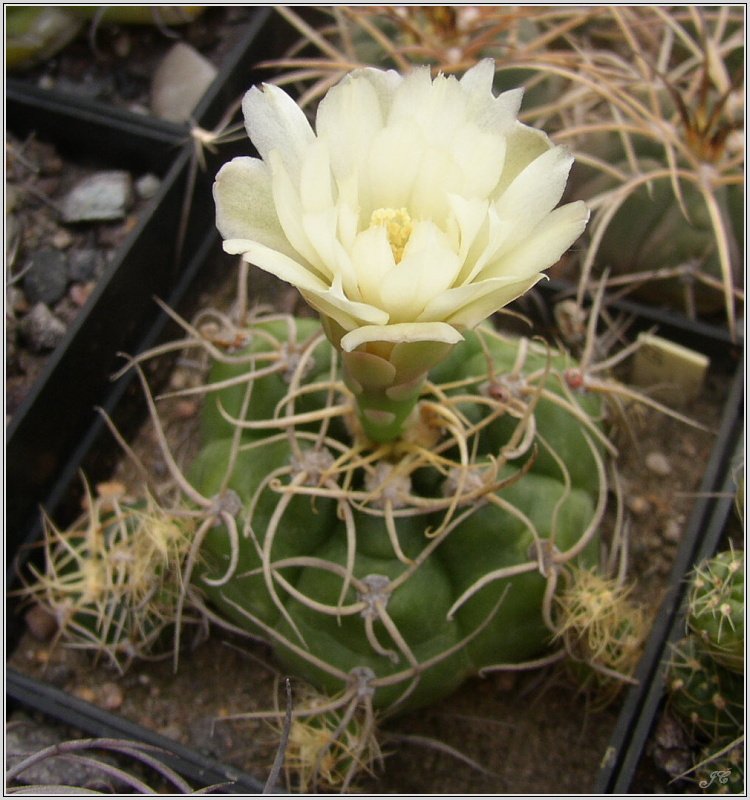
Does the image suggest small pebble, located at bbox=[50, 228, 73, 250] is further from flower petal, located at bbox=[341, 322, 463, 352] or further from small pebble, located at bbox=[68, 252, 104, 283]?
flower petal, located at bbox=[341, 322, 463, 352]

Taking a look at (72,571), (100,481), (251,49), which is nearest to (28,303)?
(100,481)

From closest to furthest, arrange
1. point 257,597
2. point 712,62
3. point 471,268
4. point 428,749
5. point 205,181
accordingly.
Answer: point 471,268 → point 257,597 → point 428,749 → point 712,62 → point 205,181

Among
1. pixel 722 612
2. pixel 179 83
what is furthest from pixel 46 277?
pixel 722 612

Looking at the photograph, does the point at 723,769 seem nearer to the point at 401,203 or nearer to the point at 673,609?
the point at 673,609

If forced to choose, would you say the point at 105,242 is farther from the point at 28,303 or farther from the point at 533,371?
the point at 533,371

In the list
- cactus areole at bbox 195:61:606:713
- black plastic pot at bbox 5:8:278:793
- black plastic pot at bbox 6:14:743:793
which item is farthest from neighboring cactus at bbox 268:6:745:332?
cactus areole at bbox 195:61:606:713

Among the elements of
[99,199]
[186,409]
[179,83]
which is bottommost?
[186,409]

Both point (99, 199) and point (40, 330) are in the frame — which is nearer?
point (40, 330)
